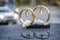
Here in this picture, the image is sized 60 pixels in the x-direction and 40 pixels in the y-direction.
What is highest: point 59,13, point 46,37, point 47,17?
point 47,17

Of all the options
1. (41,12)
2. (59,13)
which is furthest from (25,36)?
(59,13)

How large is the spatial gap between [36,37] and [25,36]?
13 cm

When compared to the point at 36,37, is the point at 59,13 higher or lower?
lower

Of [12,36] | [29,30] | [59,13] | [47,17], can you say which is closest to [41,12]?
[47,17]

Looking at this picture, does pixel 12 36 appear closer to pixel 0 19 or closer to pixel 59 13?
pixel 0 19

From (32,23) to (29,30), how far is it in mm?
100

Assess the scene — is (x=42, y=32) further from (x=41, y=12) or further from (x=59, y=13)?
(x=59, y=13)

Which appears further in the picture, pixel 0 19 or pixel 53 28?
pixel 0 19

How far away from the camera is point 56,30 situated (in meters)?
2.95

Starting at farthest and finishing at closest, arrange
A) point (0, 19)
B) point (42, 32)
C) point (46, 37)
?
1. point (0, 19)
2. point (42, 32)
3. point (46, 37)

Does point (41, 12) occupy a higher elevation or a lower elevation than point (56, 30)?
higher

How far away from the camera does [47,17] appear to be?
2861 mm

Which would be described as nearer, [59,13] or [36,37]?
[36,37]

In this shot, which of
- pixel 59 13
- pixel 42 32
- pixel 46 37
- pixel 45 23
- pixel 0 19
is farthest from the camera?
pixel 59 13
